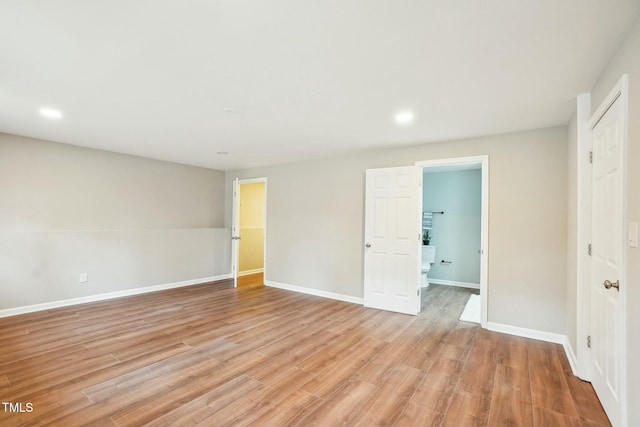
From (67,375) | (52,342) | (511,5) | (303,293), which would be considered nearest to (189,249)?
(303,293)

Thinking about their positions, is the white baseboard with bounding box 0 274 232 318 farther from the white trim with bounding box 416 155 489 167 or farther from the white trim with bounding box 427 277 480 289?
the white trim with bounding box 416 155 489 167

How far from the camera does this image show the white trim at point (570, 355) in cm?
257

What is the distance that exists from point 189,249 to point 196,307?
1.76 metres

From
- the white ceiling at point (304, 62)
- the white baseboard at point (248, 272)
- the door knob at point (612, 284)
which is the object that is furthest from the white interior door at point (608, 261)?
the white baseboard at point (248, 272)

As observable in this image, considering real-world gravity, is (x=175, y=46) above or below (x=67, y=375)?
above

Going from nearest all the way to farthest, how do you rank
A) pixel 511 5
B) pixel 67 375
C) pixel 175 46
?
pixel 511 5 < pixel 175 46 < pixel 67 375

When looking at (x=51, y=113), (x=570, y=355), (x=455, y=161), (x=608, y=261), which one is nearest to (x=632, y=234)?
(x=608, y=261)

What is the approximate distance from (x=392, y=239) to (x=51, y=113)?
172 inches

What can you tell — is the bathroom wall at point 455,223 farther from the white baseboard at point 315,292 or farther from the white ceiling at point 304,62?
the white ceiling at point 304,62

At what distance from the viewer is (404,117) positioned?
3.14 m

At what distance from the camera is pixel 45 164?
428 cm

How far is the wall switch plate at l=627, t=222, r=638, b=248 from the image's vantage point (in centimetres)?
154

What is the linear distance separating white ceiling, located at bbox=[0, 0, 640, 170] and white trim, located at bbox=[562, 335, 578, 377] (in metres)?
2.30

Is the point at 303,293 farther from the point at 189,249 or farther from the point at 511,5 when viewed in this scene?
the point at 511,5
